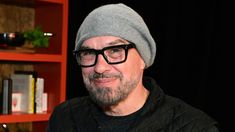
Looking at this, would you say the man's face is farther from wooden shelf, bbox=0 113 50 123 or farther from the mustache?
wooden shelf, bbox=0 113 50 123

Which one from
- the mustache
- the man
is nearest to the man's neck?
the man

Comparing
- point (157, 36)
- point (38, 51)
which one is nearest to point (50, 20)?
point (38, 51)

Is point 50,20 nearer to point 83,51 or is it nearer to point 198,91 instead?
point 198,91

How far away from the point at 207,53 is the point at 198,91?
0.81 ft

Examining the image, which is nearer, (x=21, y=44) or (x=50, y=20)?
(x=21, y=44)

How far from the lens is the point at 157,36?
3.22 meters

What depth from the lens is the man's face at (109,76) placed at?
1.60m

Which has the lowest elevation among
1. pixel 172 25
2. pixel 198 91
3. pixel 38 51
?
pixel 198 91

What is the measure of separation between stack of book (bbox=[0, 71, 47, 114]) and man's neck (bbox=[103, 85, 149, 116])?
136 cm

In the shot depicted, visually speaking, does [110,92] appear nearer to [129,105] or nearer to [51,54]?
[129,105]

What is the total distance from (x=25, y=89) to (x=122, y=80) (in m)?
1.49

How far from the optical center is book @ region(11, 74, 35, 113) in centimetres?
299

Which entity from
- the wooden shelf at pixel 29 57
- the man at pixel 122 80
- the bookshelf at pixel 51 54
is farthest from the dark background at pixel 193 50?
the man at pixel 122 80

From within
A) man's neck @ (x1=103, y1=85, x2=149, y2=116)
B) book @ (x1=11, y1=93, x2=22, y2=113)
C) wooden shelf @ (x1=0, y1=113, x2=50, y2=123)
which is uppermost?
man's neck @ (x1=103, y1=85, x2=149, y2=116)
